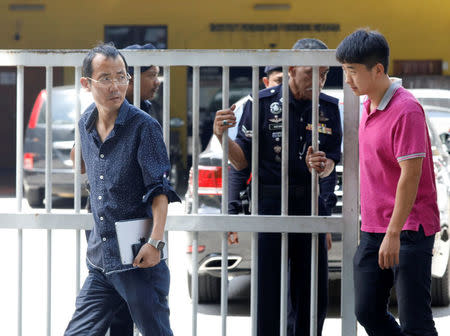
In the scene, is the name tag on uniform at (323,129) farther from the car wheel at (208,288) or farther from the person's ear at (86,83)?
the car wheel at (208,288)

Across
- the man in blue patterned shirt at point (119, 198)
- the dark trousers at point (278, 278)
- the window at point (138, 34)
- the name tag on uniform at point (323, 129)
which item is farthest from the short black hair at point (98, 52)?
the window at point (138, 34)

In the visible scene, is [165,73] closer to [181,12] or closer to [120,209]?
[120,209]

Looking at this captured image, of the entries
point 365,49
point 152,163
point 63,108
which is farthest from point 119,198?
point 63,108

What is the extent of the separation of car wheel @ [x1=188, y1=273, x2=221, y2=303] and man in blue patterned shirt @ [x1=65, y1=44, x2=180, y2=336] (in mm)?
2780

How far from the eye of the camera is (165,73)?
12.7ft

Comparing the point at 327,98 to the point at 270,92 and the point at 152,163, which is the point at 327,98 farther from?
the point at 152,163

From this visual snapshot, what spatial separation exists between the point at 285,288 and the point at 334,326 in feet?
7.20

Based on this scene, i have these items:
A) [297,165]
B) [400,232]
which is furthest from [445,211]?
[400,232]

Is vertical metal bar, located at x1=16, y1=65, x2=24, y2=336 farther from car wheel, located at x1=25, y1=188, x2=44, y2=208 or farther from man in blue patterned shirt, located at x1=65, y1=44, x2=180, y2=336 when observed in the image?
car wheel, located at x1=25, y1=188, x2=44, y2=208

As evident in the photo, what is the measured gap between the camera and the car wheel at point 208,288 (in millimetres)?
6223

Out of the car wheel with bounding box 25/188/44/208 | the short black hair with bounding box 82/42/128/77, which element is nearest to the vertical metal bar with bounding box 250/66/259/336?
the short black hair with bounding box 82/42/128/77

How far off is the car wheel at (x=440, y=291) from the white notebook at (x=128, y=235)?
3.53m

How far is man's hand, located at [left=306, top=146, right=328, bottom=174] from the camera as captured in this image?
3.81 m

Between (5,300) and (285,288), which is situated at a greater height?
(285,288)
